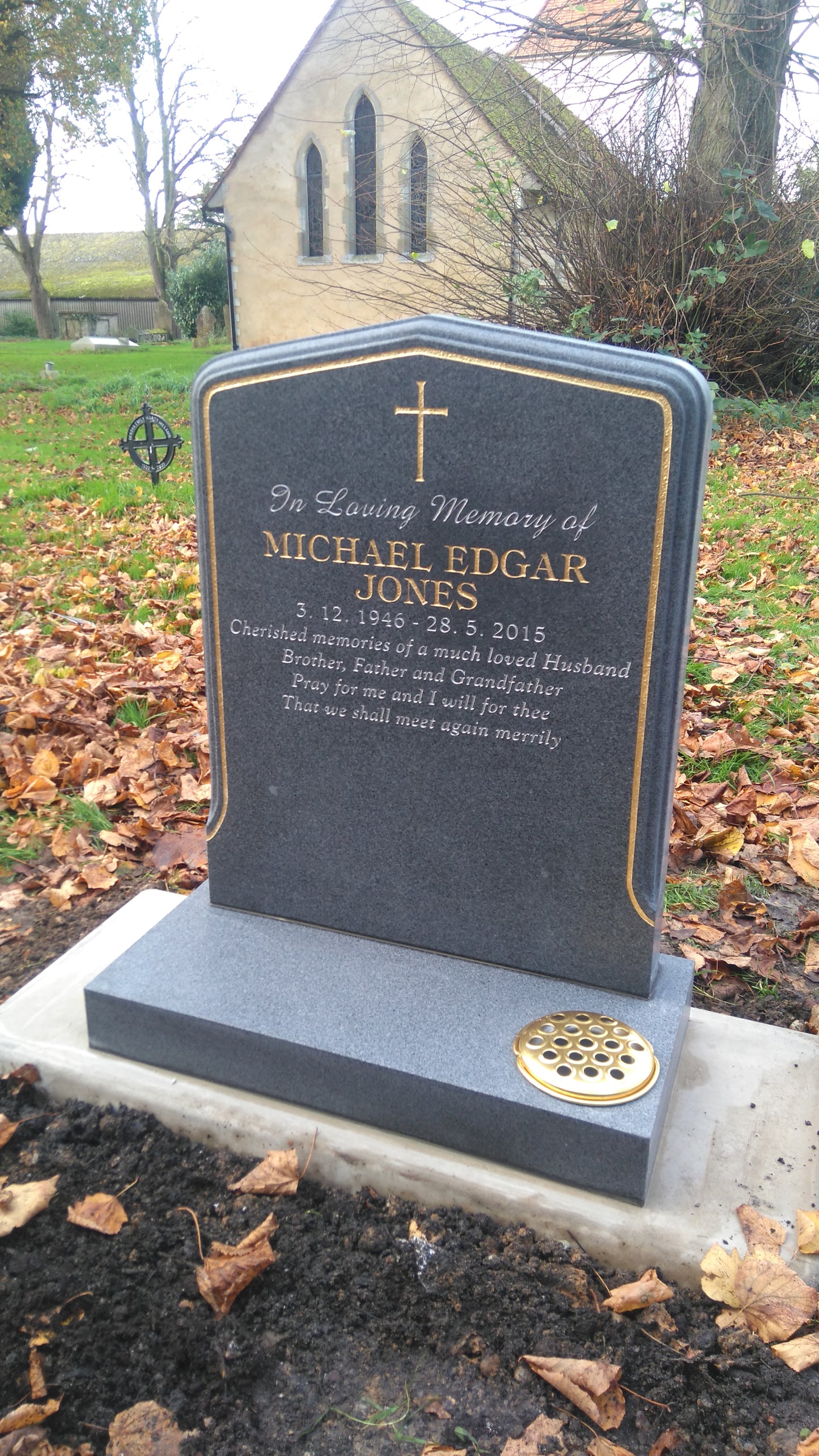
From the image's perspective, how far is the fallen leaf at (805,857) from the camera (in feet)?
10.2

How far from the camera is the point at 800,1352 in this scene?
1.67 meters

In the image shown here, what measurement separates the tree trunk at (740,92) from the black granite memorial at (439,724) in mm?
8716

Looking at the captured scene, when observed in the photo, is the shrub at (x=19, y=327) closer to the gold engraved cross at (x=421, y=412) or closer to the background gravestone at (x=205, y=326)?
the background gravestone at (x=205, y=326)

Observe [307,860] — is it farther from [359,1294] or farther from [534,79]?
[534,79]

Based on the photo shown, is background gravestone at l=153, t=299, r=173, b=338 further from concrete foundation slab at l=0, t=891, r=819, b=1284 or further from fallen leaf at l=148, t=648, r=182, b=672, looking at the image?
concrete foundation slab at l=0, t=891, r=819, b=1284

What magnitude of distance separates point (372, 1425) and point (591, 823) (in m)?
1.20

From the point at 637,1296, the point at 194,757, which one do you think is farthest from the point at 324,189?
the point at 637,1296

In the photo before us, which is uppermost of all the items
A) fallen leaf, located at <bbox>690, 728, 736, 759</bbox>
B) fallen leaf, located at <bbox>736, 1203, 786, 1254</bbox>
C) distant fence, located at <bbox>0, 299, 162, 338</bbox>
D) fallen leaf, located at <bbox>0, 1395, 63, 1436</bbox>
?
distant fence, located at <bbox>0, 299, 162, 338</bbox>

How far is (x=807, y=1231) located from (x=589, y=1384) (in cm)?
51

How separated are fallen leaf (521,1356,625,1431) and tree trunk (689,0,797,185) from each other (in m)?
9.98

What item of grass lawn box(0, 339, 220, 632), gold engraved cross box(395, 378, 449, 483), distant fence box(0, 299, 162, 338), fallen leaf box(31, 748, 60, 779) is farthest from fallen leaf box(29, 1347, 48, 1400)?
distant fence box(0, 299, 162, 338)

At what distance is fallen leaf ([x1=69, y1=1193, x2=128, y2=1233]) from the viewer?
6.31 feet

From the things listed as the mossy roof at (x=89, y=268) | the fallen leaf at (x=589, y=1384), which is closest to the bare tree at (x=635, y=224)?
the fallen leaf at (x=589, y=1384)

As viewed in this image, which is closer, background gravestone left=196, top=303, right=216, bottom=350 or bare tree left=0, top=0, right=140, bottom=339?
bare tree left=0, top=0, right=140, bottom=339
